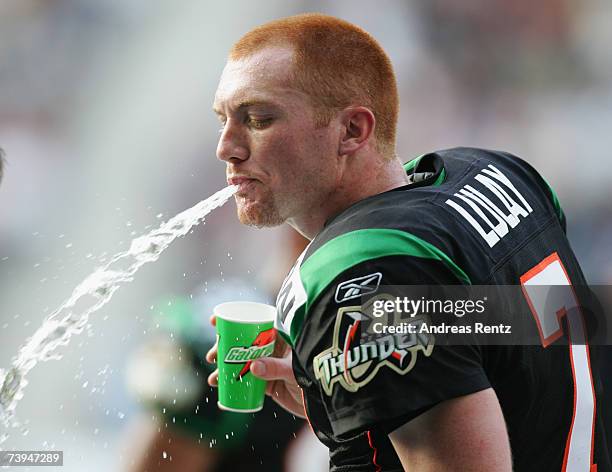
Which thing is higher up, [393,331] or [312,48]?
[312,48]

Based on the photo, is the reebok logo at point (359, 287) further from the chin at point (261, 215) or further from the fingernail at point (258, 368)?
the fingernail at point (258, 368)

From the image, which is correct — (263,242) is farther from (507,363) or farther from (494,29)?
(507,363)

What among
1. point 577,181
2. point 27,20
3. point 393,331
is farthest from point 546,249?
point 27,20

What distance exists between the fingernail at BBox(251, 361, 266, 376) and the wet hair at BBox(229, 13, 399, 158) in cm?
56

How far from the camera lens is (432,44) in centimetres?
406

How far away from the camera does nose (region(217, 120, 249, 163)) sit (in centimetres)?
154

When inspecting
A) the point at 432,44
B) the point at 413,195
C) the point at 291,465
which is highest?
the point at 413,195

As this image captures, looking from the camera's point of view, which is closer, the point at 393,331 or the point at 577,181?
the point at 393,331

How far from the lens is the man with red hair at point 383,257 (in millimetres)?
1141

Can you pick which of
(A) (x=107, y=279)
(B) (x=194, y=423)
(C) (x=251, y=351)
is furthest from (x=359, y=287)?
(A) (x=107, y=279)

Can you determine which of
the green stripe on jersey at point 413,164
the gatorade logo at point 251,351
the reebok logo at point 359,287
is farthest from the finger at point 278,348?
the reebok logo at point 359,287

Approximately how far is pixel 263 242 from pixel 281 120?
2.04 metres

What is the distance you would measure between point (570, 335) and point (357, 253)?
52 centimetres

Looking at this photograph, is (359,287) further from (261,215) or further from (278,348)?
(278,348)
